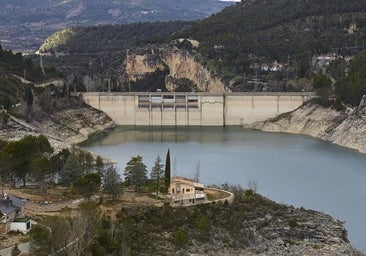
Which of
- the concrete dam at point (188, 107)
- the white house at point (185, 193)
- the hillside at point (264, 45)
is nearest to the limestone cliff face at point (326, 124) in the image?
the concrete dam at point (188, 107)

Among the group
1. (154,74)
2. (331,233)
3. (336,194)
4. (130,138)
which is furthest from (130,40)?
(331,233)

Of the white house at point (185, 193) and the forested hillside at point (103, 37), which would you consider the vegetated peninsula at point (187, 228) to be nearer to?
the white house at point (185, 193)

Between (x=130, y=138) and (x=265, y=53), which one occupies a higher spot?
(x=265, y=53)

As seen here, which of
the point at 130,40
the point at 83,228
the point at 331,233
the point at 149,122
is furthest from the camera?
the point at 130,40

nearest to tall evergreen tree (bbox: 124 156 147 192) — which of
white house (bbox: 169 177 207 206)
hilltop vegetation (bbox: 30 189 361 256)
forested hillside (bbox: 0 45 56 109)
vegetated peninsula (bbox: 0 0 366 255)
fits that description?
white house (bbox: 169 177 207 206)

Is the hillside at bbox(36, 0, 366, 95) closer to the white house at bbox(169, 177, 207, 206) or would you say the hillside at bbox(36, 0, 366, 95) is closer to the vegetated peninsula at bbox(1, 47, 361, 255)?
the white house at bbox(169, 177, 207, 206)

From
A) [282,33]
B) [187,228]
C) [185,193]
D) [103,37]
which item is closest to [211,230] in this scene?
[187,228]

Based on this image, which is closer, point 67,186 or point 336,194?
point 67,186

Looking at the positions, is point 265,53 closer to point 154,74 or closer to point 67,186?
point 154,74

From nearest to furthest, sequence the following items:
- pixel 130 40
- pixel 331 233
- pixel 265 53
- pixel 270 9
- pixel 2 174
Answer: pixel 331 233, pixel 2 174, pixel 265 53, pixel 270 9, pixel 130 40
